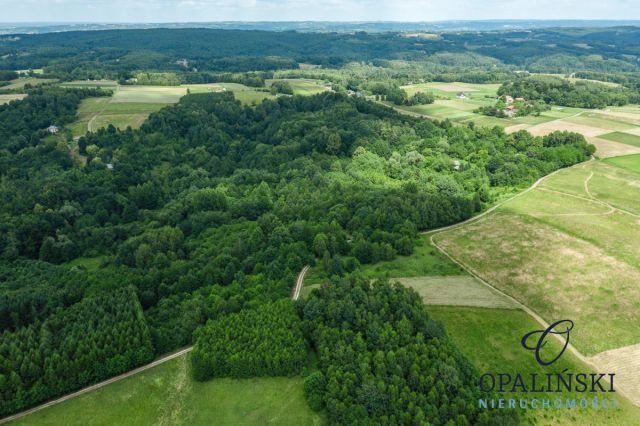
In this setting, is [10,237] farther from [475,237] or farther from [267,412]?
[475,237]

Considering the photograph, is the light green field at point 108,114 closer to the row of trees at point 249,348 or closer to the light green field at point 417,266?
the light green field at point 417,266

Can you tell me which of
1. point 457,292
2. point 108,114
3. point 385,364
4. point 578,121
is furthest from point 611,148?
point 108,114

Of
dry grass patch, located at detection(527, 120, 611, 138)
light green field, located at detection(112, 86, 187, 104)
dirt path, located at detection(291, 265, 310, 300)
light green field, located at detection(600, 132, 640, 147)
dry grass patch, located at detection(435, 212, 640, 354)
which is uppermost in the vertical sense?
light green field, located at detection(112, 86, 187, 104)

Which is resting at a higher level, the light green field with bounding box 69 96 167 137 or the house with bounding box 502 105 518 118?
the light green field with bounding box 69 96 167 137

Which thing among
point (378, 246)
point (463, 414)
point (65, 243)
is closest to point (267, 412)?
point (463, 414)

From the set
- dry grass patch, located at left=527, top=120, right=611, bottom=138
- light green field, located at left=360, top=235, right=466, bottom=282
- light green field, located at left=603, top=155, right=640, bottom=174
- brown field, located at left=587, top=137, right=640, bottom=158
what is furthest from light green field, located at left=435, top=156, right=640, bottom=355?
dry grass patch, located at left=527, top=120, right=611, bottom=138

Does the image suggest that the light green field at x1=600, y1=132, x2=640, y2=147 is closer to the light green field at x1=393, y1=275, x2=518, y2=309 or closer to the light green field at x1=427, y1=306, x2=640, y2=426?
the light green field at x1=393, y1=275, x2=518, y2=309

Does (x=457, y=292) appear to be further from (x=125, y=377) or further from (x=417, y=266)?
(x=125, y=377)
